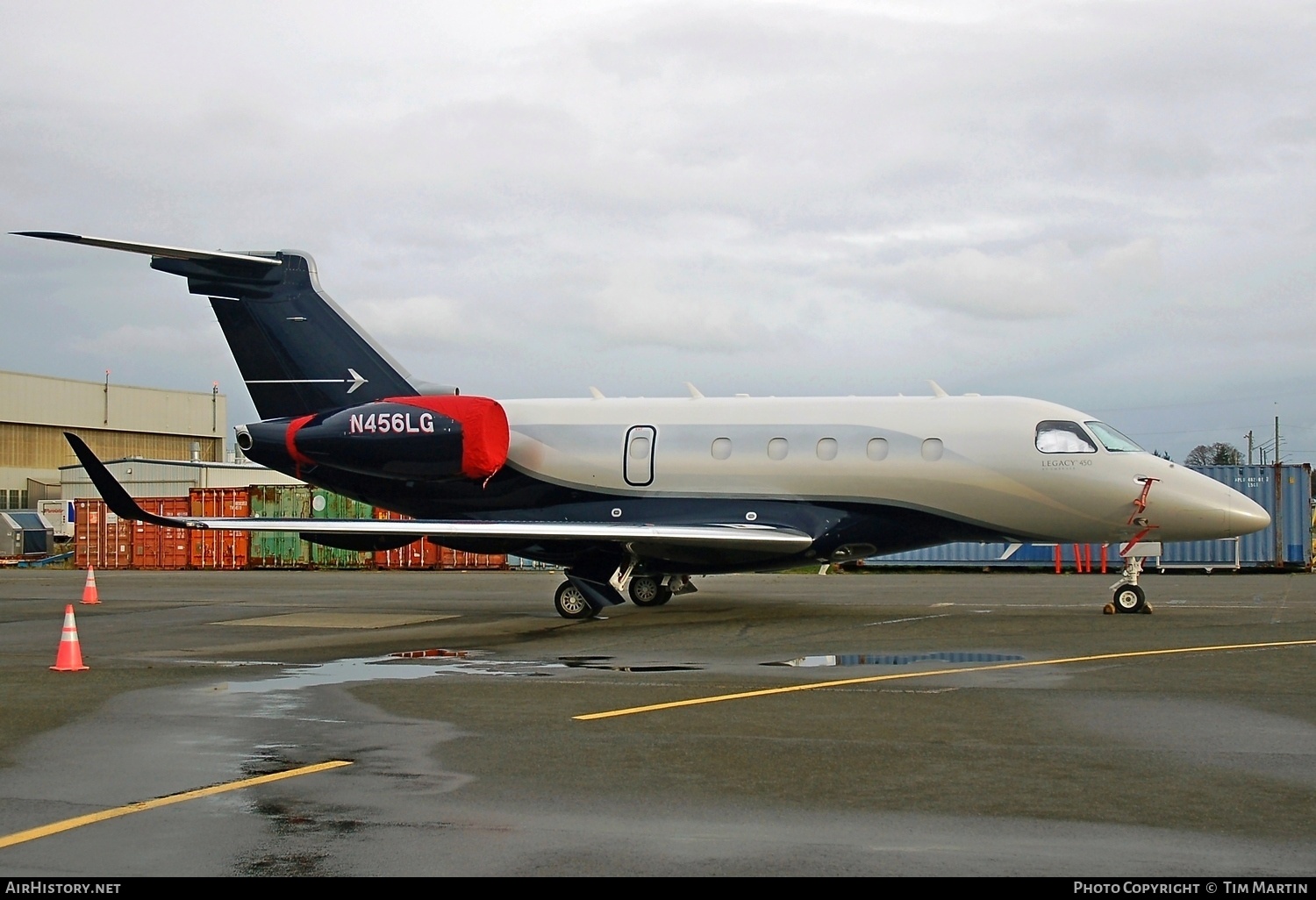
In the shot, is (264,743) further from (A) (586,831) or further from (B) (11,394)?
(B) (11,394)

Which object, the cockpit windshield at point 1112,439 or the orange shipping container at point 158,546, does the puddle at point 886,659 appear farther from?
the orange shipping container at point 158,546

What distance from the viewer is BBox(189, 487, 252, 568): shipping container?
48750 mm

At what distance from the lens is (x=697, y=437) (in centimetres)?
2169

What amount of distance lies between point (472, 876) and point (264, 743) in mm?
4126

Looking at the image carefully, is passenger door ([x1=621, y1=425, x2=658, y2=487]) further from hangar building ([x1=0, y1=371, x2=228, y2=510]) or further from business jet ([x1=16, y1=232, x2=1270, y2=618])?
hangar building ([x1=0, y1=371, x2=228, y2=510])

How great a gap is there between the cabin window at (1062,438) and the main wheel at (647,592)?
734 centimetres

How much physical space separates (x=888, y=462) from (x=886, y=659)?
20.5 ft

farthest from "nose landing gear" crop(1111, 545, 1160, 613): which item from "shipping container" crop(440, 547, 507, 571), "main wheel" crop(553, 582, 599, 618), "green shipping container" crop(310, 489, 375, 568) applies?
"green shipping container" crop(310, 489, 375, 568)

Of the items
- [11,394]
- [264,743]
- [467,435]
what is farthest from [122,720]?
[11,394]

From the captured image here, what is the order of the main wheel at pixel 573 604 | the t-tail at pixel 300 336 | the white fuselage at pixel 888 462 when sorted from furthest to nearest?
the t-tail at pixel 300 336, the main wheel at pixel 573 604, the white fuselage at pixel 888 462

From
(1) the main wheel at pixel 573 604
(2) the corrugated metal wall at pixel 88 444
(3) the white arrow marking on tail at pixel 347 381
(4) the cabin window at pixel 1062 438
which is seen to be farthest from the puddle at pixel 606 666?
(2) the corrugated metal wall at pixel 88 444

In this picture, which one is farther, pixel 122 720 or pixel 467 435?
pixel 467 435

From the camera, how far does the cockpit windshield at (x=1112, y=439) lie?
20.0 metres

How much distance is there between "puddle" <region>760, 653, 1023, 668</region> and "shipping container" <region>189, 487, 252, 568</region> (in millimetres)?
37601
